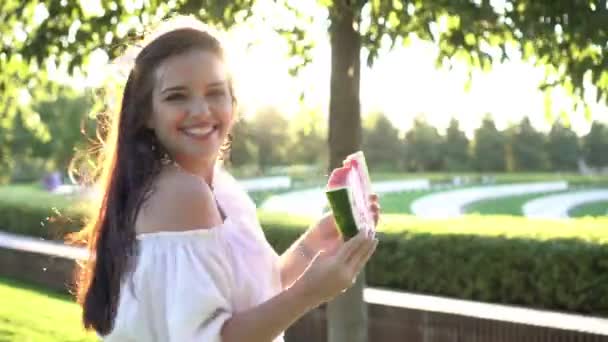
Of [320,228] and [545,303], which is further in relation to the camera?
[545,303]

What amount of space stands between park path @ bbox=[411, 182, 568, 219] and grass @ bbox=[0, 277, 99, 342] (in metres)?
20.9

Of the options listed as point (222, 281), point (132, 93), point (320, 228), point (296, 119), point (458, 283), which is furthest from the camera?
point (458, 283)

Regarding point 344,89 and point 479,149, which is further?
point 479,149

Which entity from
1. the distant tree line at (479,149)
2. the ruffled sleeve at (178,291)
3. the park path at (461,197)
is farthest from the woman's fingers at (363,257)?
the distant tree line at (479,149)

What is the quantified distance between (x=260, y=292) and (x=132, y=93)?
47 cm

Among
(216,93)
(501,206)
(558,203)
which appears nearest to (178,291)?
(216,93)

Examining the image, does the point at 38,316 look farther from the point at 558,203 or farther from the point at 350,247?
the point at 558,203

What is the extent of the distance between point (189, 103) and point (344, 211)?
357 mm

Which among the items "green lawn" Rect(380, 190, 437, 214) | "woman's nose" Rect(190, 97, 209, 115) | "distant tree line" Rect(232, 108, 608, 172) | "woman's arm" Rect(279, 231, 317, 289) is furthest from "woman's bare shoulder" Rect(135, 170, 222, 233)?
"distant tree line" Rect(232, 108, 608, 172)

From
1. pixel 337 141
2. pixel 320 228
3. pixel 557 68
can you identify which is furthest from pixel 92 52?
pixel 320 228

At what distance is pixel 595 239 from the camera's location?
735 cm

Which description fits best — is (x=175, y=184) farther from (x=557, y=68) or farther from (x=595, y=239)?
(x=595, y=239)

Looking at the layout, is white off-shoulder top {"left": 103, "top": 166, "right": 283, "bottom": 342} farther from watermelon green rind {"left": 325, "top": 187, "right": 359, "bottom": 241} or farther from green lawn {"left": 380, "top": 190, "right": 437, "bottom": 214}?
green lawn {"left": 380, "top": 190, "right": 437, "bottom": 214}

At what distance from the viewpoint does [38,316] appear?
25.2 feet
